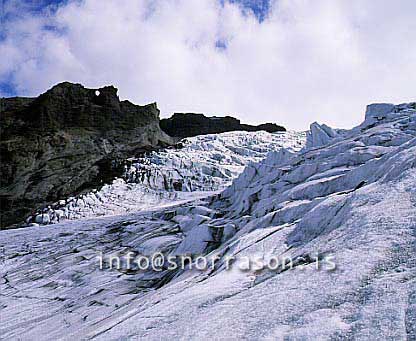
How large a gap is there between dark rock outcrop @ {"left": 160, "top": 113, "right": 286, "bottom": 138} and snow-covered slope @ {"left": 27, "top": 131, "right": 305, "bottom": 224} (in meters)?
19.1

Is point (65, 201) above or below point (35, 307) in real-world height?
above

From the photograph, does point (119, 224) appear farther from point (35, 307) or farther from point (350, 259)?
point (350, 259)

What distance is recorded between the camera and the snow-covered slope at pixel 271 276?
2.86 metres

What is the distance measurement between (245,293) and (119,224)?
992 cm

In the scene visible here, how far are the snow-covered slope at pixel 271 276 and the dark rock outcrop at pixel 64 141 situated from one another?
1311 cm

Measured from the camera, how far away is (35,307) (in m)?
7.11

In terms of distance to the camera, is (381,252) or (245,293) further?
(245,293)

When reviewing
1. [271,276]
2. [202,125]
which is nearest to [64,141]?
[202,125]

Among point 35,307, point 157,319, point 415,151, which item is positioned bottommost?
point 35,307

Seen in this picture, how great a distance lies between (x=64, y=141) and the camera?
27.5 metres

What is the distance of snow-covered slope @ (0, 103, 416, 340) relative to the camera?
2.86 meters

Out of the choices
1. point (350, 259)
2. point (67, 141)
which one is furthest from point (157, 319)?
point (67, 141)

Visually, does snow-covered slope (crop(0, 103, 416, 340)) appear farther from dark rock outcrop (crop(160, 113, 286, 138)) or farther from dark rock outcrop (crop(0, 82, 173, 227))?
dark rock outcrop (crop(160, 113, 286, 138))

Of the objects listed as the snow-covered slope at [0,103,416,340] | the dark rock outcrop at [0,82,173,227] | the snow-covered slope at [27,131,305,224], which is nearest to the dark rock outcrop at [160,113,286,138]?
the dark rock outcrop at [0,82,173,227]
